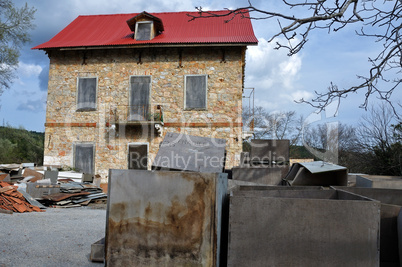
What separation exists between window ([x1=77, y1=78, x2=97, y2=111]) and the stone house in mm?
45

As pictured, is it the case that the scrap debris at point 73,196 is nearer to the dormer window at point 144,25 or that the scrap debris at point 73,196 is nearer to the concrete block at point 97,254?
the concrete block at point 97,254

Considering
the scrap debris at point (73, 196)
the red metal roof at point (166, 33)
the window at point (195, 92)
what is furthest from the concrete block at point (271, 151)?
the red metal roof at point (166, 33)

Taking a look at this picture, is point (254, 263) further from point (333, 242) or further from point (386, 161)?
point (386, 161)

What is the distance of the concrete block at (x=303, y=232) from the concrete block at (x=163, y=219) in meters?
0.20

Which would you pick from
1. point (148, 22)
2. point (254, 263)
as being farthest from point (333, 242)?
point (148, 22)

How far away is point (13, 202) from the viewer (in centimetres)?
801

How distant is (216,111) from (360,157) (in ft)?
21.5

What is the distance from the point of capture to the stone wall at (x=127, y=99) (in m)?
14.3

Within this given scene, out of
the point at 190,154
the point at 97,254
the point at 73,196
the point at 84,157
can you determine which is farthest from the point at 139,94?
the point at 97,254

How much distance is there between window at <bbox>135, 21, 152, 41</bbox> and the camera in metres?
14.9

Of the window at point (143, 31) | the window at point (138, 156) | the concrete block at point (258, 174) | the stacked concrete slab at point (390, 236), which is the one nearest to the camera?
the stacked concrete slab at point (390, 236)

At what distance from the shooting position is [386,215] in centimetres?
299

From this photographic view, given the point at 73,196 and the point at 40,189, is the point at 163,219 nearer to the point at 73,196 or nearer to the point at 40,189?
the point at 73,196

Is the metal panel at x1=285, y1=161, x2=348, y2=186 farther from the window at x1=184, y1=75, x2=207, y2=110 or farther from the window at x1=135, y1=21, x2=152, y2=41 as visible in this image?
the window at x1=135, y1=21, x2=152, y2=41
